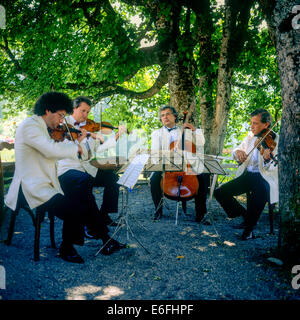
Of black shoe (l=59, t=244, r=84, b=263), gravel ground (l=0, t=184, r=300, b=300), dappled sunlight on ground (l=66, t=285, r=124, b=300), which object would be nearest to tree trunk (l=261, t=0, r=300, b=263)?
gravel ground (l=0, t=184, r=300, b=300)

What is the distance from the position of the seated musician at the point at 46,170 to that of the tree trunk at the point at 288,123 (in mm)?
2108

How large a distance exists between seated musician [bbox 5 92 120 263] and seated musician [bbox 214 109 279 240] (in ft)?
7.14

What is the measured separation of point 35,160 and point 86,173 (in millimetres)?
888

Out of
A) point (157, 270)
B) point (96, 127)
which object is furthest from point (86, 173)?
point (157, 270)

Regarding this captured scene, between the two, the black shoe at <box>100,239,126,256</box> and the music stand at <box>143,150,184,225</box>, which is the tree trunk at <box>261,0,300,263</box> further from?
the black shoe at <box>100,239,126,256</box>

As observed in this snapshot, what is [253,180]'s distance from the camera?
13.8 feet

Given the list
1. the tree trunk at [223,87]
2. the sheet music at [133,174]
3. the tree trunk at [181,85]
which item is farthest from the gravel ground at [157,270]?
the tree trunk at [181,85]

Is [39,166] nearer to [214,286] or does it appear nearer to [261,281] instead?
[214,286]

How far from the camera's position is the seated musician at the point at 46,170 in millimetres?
2924

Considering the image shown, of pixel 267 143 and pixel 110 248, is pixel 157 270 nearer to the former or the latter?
pixel 110 248

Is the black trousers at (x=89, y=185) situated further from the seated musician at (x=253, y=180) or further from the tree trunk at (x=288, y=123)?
the tree trunk at (x=288, y=123)

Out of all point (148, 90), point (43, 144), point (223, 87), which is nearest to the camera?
point (43, 144)

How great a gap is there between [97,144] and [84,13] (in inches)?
160
